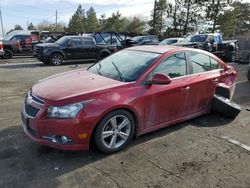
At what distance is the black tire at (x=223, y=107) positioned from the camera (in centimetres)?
559

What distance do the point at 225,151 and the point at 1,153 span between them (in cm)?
340

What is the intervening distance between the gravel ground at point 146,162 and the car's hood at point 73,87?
89cm

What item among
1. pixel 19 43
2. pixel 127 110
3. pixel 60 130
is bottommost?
pixel 60 130

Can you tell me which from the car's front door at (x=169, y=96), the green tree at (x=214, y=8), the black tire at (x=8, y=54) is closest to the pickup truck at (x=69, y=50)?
the black tire at (x=8, y=54)

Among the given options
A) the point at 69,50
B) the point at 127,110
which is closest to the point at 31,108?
the point at 127,110

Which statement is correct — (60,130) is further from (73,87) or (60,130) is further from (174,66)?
(174,66)

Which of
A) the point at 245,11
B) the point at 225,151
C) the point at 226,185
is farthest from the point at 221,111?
the point at 245,11

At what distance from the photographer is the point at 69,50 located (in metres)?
16.2

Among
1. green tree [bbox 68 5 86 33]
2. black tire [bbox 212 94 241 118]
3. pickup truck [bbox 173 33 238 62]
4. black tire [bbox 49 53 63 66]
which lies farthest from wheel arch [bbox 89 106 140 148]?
green tree [bbox 68 5 86 33]

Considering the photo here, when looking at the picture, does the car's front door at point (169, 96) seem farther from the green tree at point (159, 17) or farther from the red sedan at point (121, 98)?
the green tree at point (159, 17)

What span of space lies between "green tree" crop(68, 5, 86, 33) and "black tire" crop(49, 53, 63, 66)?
5286cm

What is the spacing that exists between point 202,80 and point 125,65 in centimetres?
150

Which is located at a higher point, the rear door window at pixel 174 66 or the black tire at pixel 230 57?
the rear door window at pixel 174 66

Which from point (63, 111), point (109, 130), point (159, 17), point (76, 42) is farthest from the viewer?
point (159, 17)
